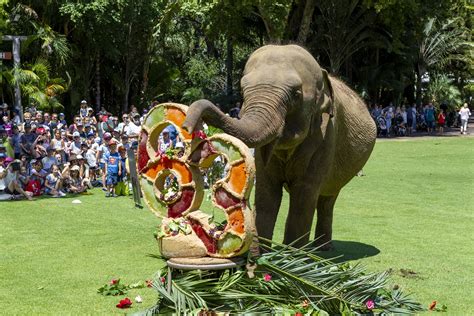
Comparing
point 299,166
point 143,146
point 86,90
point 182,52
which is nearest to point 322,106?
point 299,166

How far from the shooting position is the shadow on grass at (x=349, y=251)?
993 centimetres

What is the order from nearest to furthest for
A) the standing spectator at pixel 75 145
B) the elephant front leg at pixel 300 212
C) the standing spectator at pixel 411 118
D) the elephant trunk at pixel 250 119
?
the elephant trunk at pixel 250 119 < the elephant front leg at pixel 300 212 < the standing spectator at pixel 75 145 < the standing spectator at pixel 411 118

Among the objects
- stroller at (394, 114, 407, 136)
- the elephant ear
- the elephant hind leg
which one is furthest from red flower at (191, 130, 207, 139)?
stroller at (394, 114, 407, 136)

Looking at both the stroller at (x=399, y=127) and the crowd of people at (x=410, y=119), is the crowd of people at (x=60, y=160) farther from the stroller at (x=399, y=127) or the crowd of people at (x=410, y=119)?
the stroller at (x=399, y=127)

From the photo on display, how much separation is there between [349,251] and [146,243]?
2.97 m

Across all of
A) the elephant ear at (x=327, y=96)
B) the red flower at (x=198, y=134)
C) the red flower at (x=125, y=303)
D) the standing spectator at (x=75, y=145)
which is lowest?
the red flower at (x=125, y=303)

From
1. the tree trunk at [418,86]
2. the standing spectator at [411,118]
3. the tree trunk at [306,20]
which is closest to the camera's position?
the tree trunk at [306,20]

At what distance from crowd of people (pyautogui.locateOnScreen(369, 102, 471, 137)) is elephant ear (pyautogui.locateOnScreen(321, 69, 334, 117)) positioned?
27.3 metres

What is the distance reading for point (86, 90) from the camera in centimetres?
3456

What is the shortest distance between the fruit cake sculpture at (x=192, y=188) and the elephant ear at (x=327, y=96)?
2.42m

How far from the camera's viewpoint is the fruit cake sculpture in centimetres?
Result: 572

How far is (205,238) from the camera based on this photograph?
592cm

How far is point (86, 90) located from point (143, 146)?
2904cm

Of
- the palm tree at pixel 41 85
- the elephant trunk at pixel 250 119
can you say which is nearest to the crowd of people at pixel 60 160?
the palm tree at pixel 41 85
